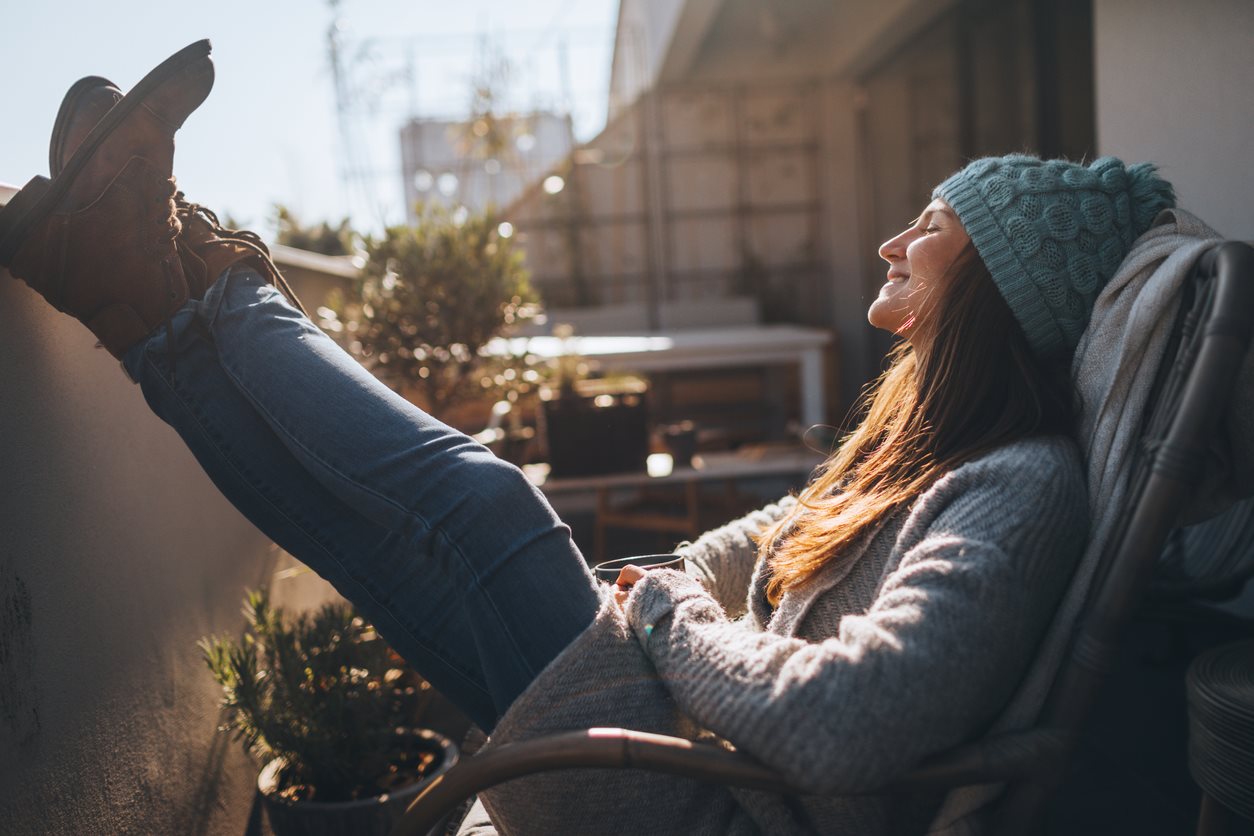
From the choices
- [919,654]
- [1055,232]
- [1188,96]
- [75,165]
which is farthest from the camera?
[1188,96]

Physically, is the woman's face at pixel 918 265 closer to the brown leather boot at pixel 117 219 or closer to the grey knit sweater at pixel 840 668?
the grey knit sweater at pixel 840 668

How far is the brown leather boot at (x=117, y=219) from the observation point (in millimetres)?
1284

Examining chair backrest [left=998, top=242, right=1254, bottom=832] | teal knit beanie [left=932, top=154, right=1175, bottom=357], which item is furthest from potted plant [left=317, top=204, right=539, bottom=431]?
chair backrest [left=998, top=242, right=1254, bottom=832]

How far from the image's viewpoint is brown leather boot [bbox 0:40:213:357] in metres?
1.28

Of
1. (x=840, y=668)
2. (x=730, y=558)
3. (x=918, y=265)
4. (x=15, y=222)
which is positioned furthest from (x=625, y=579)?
(x=15, y=222)

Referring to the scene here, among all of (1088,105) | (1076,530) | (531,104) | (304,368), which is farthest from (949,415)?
(531,104)

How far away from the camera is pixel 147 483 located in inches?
68.4

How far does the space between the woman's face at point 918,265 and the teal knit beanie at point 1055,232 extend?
0.05m

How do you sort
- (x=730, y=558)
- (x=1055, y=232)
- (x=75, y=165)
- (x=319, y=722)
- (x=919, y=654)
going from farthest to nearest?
(x=319, y=722), (x=730, y=558), (x=75, y=165), (x=1055, y=232), (x=919, y=654)

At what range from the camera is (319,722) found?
5.82 feet

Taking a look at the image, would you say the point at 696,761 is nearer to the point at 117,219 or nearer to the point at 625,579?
the point at 625,579

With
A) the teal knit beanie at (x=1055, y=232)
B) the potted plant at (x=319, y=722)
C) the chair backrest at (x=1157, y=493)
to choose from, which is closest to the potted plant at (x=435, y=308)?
the potted plant at (x=319, y=722)

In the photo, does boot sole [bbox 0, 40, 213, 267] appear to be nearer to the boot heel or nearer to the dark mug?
the boot heel

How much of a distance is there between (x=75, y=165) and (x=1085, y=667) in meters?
1.39
